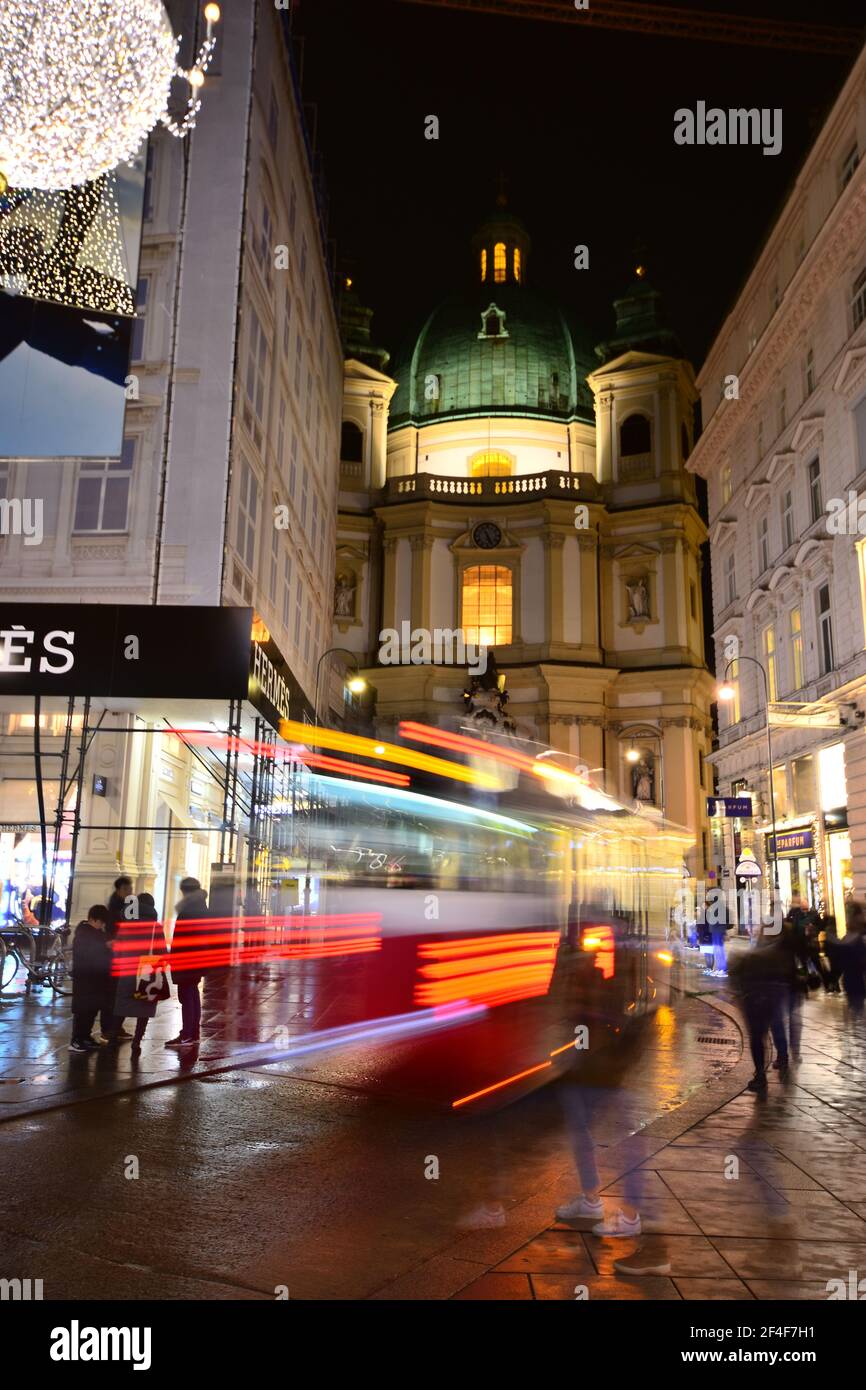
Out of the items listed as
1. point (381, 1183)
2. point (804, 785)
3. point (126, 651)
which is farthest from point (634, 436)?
point (381, 1183)

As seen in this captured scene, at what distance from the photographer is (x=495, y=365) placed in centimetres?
6800

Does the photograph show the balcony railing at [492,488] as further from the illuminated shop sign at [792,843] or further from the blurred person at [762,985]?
the blurred person at [762,985]

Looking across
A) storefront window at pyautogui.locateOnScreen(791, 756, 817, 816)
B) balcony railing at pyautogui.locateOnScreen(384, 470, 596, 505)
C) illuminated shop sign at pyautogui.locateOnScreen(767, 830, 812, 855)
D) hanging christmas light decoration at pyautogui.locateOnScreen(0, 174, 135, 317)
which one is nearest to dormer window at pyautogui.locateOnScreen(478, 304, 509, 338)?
balcony railing at pyautogui.locateOnScreen(384, 470, 596, 505)

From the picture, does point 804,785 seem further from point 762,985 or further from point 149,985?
point 149,985

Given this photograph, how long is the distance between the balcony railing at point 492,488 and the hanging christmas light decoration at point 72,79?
51.5 m

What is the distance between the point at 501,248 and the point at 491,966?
77802mm

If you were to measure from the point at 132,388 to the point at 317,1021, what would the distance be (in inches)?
558

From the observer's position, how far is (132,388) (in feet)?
75.0

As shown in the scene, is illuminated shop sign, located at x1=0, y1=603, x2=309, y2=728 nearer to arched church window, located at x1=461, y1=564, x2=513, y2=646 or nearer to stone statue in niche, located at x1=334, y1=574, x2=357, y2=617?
arched church window, located at x1=461, y1=564, x2=513, y2=646

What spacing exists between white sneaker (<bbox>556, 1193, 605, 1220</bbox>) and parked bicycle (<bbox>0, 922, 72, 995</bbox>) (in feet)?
40.1

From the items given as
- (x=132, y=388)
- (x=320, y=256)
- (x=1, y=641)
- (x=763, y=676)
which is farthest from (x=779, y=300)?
(x=1, y=641)

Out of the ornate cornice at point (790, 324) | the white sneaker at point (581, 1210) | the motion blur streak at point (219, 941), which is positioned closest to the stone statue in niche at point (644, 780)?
the ornate cornice at point (790, 324)

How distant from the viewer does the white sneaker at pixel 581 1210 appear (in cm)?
621
